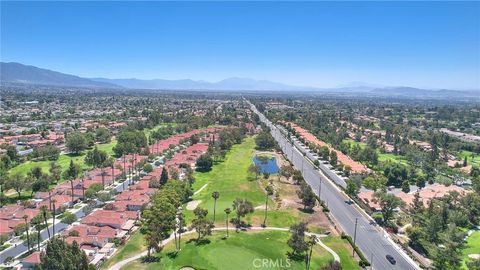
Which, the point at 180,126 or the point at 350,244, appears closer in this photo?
the point at 350,244

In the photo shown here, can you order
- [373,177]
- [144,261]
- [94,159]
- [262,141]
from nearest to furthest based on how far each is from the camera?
[144,261], [373,177], [94,159], [262,141]

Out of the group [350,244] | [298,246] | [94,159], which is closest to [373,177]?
[350,244]

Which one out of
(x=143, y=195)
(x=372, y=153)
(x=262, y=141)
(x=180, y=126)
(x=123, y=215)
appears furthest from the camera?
(x=180, y=126)

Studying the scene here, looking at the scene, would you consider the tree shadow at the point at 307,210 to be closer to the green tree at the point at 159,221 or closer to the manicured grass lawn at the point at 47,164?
the green tree at the point at 159,221

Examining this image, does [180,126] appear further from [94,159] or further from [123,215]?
[123,215]

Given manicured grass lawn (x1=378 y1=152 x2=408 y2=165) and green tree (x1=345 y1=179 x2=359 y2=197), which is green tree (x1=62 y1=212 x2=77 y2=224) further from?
manicured grass lawn (x1=378 y1=152 x2=408 y2=165)

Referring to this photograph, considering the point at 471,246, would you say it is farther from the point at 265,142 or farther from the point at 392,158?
the point at 265,142

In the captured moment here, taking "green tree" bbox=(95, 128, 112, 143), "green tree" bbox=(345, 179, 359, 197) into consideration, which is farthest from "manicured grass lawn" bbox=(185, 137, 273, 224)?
"green tree" bbox=(95, 128, 112, 143)
